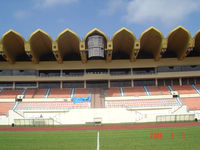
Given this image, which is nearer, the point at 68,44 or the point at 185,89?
the point at 68,44

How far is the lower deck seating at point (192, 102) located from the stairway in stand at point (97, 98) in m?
12.9

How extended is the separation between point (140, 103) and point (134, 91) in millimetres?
5032

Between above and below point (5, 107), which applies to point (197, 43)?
above

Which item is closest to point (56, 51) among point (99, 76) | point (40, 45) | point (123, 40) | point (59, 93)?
point (40, 45)

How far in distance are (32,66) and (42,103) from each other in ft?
30.3

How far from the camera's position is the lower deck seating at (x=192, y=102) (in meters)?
28.8

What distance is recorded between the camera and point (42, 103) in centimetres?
3152

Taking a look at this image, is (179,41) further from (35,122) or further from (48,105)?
(35,122)

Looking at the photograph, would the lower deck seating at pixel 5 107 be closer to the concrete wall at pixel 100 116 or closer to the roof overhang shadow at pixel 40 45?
the concrete wall at pixel 100 116

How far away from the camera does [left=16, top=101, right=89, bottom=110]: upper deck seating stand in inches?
1172

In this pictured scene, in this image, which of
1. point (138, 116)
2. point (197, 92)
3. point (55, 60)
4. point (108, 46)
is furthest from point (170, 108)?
point (55, 60)

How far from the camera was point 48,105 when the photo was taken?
101 ft

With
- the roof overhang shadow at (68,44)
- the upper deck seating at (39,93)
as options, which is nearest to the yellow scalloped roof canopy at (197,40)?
the roof overhang shadow at (68,44)

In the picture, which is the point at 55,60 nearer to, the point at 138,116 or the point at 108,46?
the point at 108,46
